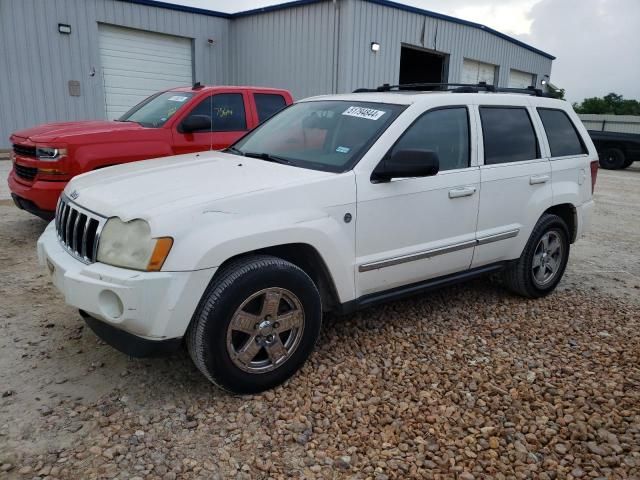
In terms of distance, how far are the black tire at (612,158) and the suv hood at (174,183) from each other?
1669cm

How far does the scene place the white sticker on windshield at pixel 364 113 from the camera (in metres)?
3.68

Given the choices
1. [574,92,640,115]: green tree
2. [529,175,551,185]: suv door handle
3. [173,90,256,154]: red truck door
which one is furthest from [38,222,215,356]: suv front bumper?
[574,92,640,115]: green tree

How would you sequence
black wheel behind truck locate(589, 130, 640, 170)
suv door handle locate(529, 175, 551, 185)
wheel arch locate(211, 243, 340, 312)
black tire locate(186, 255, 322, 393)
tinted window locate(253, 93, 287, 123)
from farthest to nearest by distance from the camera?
1. black wheel behind truck locate(589, 130, 640, 170)
2. tinted window locate(253, 93, 287, 123)
3. suv door handle locate(529, 175, 551, 185)
4. wheel arch locate(211, 243, 340, 312)
5. black tire locate(186, 255, 322, 393)

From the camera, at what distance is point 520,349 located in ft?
12.4

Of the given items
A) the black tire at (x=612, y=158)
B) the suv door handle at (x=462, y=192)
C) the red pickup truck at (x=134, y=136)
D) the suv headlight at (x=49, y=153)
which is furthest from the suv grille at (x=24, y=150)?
the black tire at (x=612, y=158)

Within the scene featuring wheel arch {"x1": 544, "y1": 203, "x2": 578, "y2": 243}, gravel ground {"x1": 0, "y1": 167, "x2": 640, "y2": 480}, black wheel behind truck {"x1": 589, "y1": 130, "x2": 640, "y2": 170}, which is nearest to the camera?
gravel ground {"x1": 0, "y1": 167, "x2": 640, "y2": 480}

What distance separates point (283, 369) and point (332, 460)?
27.1 inches

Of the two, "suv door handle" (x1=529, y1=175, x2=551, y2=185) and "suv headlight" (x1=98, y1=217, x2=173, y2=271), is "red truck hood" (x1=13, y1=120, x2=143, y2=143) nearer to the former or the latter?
"suv headlight" (x1=98, y1=217, x2=173, y2=271)

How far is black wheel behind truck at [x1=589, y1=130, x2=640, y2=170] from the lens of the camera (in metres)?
16.7

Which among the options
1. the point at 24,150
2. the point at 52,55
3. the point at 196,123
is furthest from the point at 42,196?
the point at 52,55

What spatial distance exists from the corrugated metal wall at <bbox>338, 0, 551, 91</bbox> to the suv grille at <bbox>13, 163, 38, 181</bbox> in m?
9.41

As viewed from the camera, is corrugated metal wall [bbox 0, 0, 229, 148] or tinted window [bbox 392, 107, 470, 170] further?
corrugated metal wall [bbox 0, 0, 229, 148]

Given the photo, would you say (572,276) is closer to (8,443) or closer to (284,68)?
(8,443)

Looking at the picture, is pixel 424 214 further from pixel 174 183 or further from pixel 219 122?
pixel 219 122
